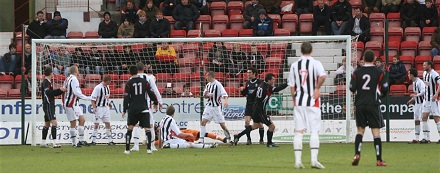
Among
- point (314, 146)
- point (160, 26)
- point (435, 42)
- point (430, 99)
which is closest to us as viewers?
point (314, 146)

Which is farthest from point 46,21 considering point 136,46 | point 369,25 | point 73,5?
point 369,25

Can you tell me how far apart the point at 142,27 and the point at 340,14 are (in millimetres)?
6509

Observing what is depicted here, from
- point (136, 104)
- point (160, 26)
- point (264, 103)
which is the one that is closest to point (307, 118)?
point (136, 104)

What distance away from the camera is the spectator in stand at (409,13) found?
3020cm

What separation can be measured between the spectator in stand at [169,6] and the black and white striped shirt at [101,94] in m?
7.49

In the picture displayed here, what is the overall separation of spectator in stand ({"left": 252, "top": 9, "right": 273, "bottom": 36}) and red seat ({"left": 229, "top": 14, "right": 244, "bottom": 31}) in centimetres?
137

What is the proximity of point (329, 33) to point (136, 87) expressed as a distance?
11.8m

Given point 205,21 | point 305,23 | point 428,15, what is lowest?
point 305,23

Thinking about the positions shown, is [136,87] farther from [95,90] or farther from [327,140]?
[327,140]

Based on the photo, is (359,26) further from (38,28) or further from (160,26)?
(38,28)

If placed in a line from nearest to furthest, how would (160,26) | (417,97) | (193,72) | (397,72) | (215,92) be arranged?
(215,92), (417,97), (193,72), (397,72), (160,26)

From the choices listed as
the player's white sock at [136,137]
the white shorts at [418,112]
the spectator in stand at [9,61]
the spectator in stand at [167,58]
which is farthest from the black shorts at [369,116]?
the spectator in stand at [9,61]

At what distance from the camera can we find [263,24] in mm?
29969

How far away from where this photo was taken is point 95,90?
24953 mm
